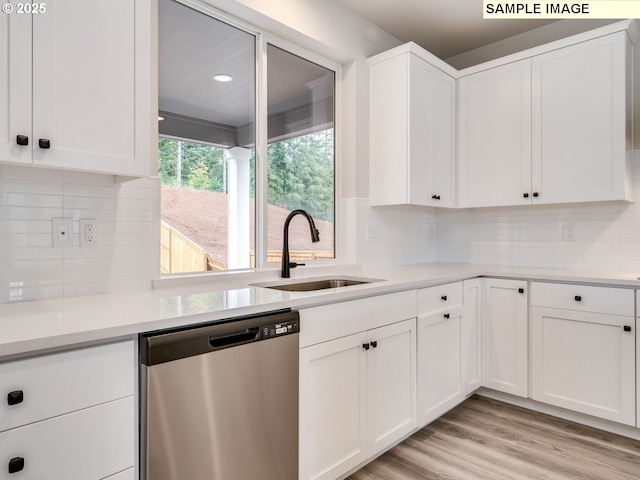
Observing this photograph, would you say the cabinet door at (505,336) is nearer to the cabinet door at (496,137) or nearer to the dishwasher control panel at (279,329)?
the cabinet door at (496,137)

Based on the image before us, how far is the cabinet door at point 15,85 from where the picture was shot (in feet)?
3.83

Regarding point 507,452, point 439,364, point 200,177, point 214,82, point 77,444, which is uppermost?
point 214,82

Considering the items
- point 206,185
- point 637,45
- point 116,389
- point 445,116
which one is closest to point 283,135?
point 206,185

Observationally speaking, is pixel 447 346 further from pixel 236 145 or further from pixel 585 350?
pixel 236 145

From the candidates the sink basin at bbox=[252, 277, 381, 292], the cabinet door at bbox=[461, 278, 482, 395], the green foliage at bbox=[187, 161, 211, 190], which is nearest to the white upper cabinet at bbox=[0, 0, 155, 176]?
the green foliage at bbox=[187, 161, 211, 190]

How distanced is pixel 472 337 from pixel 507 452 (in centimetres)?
71

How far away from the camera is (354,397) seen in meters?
1.75

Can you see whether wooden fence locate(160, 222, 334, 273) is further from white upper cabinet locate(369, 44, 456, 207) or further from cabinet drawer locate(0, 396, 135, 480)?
white upper cabinet locate(369, 44, 456, 207)

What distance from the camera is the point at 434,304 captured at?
226 centimetres

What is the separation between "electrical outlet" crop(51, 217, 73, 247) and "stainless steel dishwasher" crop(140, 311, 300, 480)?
704 mm

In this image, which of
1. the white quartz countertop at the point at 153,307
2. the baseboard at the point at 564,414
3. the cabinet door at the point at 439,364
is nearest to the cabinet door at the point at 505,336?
the baseboard at the point at 564,414

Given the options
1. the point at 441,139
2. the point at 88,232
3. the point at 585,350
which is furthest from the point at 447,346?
the point at 88,232

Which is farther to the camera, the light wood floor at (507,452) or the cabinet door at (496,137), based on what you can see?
the cabinet door at (496,137)

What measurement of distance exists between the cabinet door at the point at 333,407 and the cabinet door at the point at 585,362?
4.24 feet
